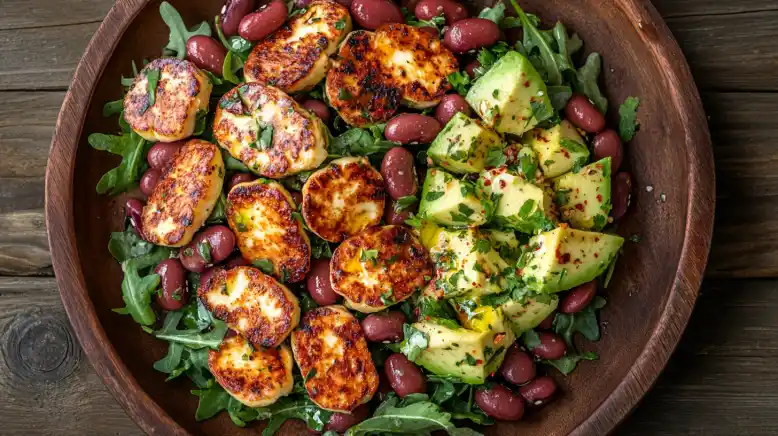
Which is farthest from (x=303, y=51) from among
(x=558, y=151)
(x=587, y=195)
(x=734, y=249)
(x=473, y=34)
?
(x=734, y=249)

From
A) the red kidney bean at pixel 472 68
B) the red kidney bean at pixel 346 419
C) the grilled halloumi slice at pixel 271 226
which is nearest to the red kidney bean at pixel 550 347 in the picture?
the red kidney bean at pixel 346 419

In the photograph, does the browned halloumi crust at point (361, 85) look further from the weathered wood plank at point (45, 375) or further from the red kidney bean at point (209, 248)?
the weathered wood plank at point (45, 375)

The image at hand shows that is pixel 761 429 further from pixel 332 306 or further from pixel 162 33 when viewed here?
pixel 162 33

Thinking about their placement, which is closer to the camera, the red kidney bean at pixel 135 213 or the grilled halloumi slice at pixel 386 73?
the grilled halloumi slice at pixel 386 73

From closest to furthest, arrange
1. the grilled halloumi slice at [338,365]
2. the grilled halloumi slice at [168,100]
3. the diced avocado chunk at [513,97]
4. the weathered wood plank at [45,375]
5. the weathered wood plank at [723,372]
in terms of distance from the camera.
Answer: the diced avocado chunk at [513,97]
the grilled halloumi slice at [338,365]
the grilled halloumi slice at [168,100]
the weathered wood plank at [723,372]
the weathered wood plank at [45,375]

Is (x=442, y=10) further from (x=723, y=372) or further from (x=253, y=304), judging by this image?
(x=723, y=372)

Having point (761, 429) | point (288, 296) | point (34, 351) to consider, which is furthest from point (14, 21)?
point (761, 429)

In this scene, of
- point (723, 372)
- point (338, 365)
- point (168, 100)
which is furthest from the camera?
point (723, 372)

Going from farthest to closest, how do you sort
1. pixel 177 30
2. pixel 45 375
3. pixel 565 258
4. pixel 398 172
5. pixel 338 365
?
pixel 45 375, pixel 177 30, pixel 338 365, pixel 398 172, pixel 565 258

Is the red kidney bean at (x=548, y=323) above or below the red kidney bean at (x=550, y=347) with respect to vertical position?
above
